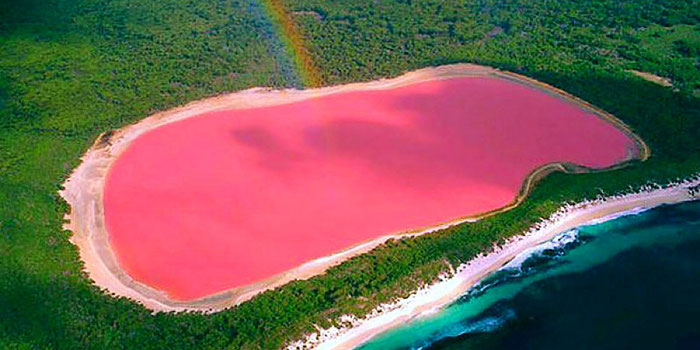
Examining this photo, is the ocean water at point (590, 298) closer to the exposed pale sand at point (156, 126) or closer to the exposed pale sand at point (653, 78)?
the exposed pale sand at point (156, 126)

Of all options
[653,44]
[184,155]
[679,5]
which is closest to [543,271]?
[184,155]

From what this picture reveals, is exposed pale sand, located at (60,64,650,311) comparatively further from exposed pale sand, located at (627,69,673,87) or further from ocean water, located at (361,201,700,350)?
exposed pale sand, located at (627,69,673,87)

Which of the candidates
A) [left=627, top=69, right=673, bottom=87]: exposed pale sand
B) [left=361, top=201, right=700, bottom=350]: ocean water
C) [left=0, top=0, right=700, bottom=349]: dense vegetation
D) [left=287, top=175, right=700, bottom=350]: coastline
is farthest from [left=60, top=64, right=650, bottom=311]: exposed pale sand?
[left=627, top=69, right=673, bottom=87]: exposed pale sand

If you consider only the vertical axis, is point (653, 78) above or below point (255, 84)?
above

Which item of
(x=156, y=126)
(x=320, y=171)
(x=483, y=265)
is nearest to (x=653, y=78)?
(x=483, y=265)

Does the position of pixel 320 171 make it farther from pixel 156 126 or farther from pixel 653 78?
pixel 653 78

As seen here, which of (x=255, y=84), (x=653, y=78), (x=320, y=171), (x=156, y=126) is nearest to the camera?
(x=320, y=171)
